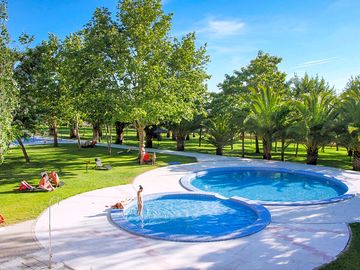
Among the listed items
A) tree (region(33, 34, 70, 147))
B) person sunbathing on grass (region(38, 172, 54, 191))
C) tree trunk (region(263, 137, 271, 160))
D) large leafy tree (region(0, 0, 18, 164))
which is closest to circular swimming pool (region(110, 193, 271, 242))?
person sunbathing on grass (region(38, 172, 54, 191))

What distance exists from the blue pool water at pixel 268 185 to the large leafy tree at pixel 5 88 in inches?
418

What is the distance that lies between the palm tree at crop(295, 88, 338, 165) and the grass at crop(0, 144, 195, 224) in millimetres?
9339

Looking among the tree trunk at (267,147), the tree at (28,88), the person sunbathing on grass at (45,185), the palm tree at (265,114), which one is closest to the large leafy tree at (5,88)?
the person sunbathing on grass at (45,185)

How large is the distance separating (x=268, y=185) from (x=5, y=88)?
14902 mm

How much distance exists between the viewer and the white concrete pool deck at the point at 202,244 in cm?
816

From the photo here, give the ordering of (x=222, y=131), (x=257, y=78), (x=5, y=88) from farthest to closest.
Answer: (x=257, y=78) < (x=222, y=131) < (x=5, y=88)

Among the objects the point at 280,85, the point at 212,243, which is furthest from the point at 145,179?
the point at 280,85

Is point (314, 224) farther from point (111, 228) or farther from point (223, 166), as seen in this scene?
point (223, 166)

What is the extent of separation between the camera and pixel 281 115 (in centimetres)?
2628

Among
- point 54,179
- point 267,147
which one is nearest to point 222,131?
point 267,147

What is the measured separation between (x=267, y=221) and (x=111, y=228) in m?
5.54

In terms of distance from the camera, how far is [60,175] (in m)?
19.8

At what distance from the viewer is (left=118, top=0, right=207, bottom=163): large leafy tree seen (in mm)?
21969

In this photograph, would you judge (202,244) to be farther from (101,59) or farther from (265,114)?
(265,114)
